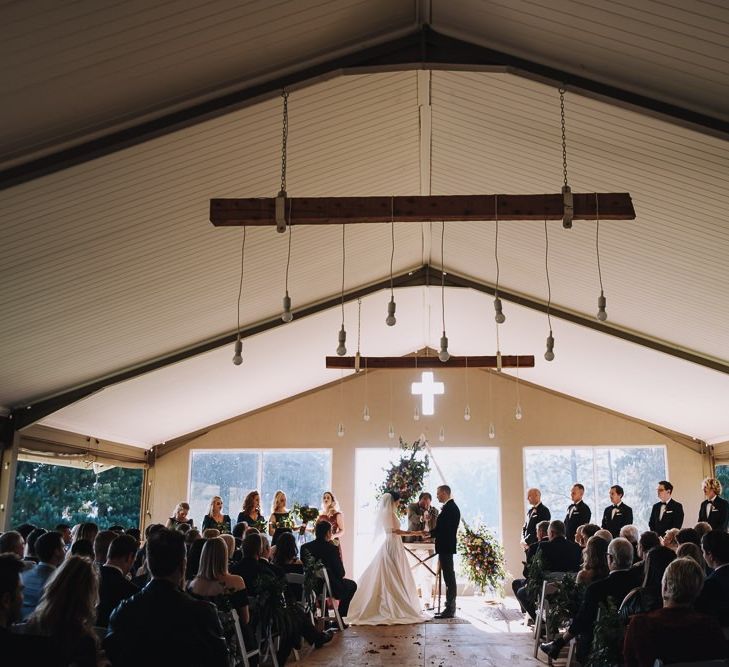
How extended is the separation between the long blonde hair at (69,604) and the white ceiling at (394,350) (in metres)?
7.94

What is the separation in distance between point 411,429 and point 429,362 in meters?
3.78

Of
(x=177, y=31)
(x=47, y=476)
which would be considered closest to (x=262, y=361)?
(x=177, y=31)

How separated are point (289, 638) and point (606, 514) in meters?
5.87

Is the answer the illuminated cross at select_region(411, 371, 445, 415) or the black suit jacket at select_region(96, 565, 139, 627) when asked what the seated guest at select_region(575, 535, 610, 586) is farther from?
the illuminated cross at select_region(411, 371, 445, 415)

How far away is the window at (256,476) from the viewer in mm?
14508

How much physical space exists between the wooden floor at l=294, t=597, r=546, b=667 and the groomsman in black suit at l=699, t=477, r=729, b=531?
243cm

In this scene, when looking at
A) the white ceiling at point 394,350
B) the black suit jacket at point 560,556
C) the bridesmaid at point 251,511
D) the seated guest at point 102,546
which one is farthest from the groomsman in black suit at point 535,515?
the seated guest at point 102,546

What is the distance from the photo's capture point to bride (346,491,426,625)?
902cm

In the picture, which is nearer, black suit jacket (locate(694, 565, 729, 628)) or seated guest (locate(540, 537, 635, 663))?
black suit jacket (locate(694, 565, 729, 628))

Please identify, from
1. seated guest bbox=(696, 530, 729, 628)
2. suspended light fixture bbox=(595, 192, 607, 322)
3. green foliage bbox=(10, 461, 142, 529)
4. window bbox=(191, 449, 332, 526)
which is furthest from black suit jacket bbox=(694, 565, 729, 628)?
green foliage bbox=(10, 461, 142, 529)

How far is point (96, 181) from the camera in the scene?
5.76 m

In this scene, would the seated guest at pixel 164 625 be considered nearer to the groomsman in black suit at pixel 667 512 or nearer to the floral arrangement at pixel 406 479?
the groomsman in black suit at pixel 667 512

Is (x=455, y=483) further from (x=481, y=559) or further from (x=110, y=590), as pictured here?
(x=110, y=590)

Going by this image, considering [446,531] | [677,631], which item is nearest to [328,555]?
[446,531]
